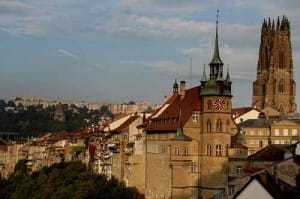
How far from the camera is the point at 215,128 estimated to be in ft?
259

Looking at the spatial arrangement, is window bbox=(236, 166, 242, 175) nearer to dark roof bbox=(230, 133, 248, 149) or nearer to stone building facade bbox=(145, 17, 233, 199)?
stone building facade bbox=(145, 17, 233, 199)

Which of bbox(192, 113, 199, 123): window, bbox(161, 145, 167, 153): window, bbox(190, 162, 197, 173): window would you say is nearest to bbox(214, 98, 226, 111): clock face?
bbox(192, 113, 199, 123): window

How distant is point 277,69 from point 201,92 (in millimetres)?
95446

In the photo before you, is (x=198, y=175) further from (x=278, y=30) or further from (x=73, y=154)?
(x=278, y=30)

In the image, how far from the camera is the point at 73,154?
126 metres

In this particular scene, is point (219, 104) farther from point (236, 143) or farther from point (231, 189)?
point (231, 189)

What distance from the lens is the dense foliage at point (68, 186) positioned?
89363 mm

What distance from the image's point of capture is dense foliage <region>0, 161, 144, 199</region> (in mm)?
89363

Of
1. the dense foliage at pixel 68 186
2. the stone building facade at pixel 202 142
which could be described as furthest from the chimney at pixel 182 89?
the dense foliage at pixel 68 186

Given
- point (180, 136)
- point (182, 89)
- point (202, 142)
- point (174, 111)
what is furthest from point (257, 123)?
point (180, 136)

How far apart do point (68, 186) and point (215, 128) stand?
27383 mm

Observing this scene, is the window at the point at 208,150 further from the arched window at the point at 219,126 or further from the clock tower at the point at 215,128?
the arched window at the point at 219,126

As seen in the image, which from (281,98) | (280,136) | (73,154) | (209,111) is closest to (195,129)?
(209,111)

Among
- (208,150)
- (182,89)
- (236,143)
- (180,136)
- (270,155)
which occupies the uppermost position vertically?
(182,89)
